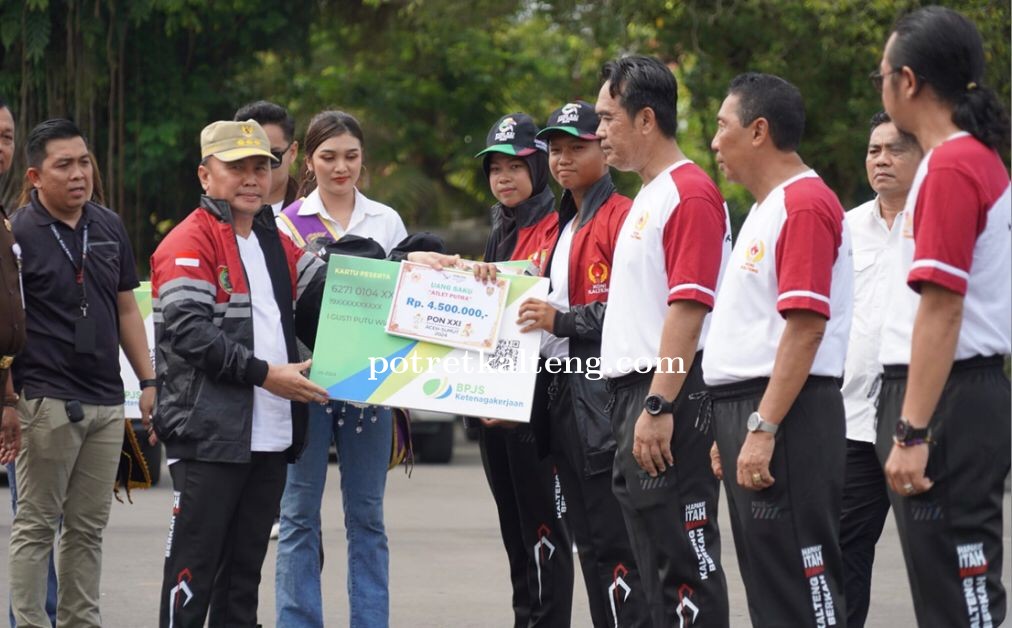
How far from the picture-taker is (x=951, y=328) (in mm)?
4059

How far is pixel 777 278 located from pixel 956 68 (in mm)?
948

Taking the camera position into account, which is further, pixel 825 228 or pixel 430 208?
pixel 430 208

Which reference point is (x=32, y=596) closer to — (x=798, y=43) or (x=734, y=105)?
(x=734, y=105)

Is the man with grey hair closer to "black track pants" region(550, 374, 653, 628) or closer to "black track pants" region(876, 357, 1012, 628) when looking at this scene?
"black track pants" region(550, 374, 653, 628)

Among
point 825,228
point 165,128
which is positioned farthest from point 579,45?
point 825,228

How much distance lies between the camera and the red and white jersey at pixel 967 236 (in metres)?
4.03

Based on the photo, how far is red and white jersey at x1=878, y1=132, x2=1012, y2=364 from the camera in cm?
403

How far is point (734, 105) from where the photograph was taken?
199 inches

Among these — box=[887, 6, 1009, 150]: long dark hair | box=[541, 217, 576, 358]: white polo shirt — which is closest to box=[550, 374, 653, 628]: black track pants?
box=[541, 217, 576, 358]: white polo shirt

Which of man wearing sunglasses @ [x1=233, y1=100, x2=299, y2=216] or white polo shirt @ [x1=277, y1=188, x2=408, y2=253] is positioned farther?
man wearing sunglasses @ [x1=233, y1=100, x2=299, y2=216]

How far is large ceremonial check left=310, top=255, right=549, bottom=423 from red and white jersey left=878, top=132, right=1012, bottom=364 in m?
2.20

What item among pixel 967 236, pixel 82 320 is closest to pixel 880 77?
pixel 967 236

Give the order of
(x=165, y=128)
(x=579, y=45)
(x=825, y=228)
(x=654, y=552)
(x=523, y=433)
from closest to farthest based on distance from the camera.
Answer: (x=825, y=228), (x=654, y=552), (x=523, y=433), (x=165, y=128), (x=579, y=45)

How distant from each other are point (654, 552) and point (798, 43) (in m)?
15.1
